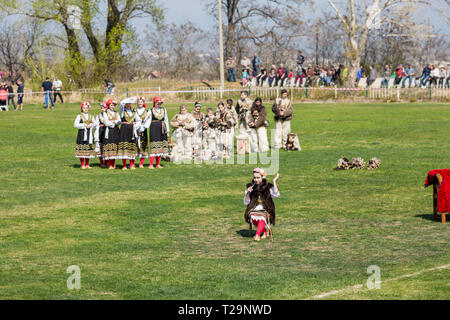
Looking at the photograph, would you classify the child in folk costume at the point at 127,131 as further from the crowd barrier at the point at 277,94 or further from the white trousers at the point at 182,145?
the crowd barrier at the point at 277,94

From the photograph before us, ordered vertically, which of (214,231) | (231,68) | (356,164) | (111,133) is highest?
(231,68)

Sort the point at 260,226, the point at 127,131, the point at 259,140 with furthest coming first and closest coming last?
the point at 259,140, the point at 127,131, the point at 260,226

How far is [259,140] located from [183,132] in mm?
3234

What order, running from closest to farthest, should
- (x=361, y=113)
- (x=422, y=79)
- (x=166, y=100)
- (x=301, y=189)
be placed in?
1. (x=301, y=189)
2. (x=361, y=113)
3. (x=422, y=79)
4. (x=166, y=100)

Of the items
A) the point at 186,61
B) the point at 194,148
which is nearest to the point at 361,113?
the point at 194,148

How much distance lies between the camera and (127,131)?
2122 centimetres

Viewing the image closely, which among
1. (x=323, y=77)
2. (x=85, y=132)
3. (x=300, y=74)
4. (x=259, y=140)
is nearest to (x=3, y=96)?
(x=300, y=74)

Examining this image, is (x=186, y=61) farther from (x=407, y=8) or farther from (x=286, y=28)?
(x=407, y=8)

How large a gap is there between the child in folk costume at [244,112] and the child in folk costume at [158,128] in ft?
15.2

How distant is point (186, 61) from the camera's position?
83.4 metres

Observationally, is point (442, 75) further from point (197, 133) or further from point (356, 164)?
point (356, 164)

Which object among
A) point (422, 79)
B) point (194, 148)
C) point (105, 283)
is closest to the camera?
point (105, 283)

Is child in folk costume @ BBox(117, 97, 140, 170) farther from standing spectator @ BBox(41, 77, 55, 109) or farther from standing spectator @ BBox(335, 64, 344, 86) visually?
standing spectator @ BBox(335, 64, 344, 86)

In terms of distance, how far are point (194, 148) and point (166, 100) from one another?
30.0 metres
